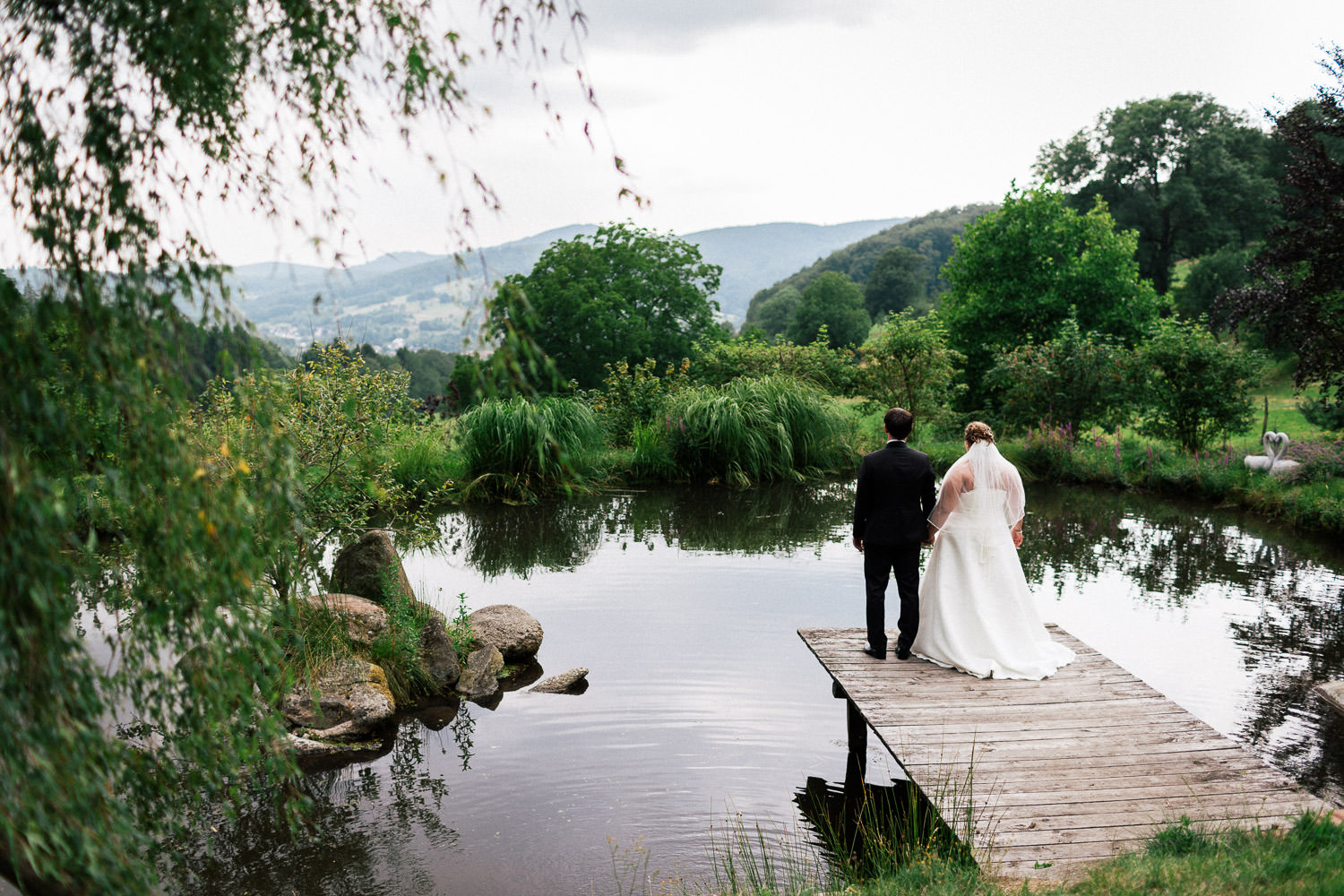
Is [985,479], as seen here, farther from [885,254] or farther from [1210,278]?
[885,254]

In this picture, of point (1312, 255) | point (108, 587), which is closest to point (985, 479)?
point (108, 587)

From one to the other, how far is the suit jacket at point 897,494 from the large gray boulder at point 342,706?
12.9 ft

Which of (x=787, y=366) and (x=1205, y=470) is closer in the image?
(x=1205, y=470)

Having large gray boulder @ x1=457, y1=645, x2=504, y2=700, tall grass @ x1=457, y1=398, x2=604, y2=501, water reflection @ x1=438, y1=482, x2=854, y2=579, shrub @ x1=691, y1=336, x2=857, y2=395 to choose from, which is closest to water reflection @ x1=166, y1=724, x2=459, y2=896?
large gray boulder @ x1=457, y1=645, x2=504, y2=700

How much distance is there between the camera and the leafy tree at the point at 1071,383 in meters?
17.7

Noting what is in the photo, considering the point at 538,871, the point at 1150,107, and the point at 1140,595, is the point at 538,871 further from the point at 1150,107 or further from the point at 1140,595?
the point at 1150,107

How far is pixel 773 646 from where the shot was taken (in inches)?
319

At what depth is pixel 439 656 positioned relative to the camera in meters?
7.50

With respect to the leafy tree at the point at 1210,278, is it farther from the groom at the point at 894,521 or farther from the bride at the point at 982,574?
the groom at the point at 894,521

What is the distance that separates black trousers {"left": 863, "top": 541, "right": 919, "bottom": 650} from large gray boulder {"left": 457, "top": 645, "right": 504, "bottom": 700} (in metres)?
3.25

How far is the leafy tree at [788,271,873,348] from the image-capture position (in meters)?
57.9

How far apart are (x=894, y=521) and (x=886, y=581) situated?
452 millimetres

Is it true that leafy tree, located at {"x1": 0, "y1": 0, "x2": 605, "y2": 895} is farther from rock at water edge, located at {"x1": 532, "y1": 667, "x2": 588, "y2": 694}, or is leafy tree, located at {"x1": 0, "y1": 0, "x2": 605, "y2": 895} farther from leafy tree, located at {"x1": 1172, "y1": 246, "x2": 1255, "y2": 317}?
leafy tree, located at {"x1": 1172, "y1": 246, "x2": 1255, "y2": 317}

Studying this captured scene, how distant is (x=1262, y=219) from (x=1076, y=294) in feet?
55.3
